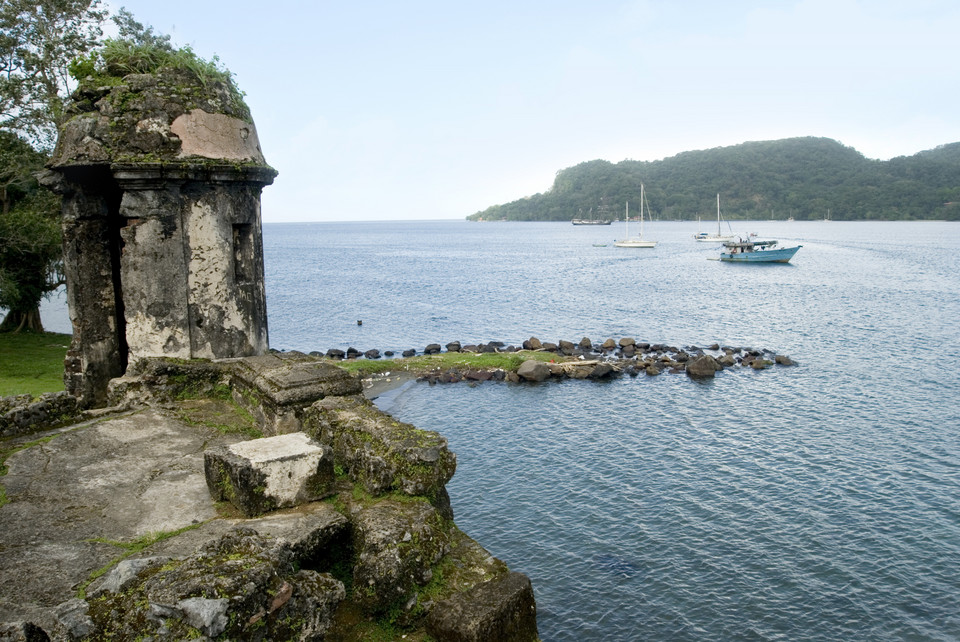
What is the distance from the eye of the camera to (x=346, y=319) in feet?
188

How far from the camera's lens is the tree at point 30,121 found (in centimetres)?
2967

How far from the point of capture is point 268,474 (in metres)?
5.96

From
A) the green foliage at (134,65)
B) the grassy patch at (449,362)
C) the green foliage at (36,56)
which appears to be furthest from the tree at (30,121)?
the green foliage at (134,65)

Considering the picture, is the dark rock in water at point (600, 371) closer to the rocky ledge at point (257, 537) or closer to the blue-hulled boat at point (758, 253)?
the rocky ledge at point (257, 537)

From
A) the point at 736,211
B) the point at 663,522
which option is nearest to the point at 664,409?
the point at 663,522

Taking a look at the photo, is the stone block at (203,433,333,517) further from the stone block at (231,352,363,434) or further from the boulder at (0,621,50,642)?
the boulder at (0,621,50,642)

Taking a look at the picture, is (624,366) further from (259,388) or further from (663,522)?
(259,388)

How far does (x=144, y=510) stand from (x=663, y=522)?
14.9 m

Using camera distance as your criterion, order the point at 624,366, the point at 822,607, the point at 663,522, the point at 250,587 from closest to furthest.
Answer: the point at 250,587 → the point at 822,607 → the point at 663,522 → the point at 624,366

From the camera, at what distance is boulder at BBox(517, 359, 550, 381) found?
114ft

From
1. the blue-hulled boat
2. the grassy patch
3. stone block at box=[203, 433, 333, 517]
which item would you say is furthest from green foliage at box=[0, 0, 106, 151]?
the blue-hulled boat

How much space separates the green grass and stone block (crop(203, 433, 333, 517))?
1818 centimetres

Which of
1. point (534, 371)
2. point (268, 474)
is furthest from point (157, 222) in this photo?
point (534, 371)

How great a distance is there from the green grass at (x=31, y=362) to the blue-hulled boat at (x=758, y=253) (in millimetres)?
81337
